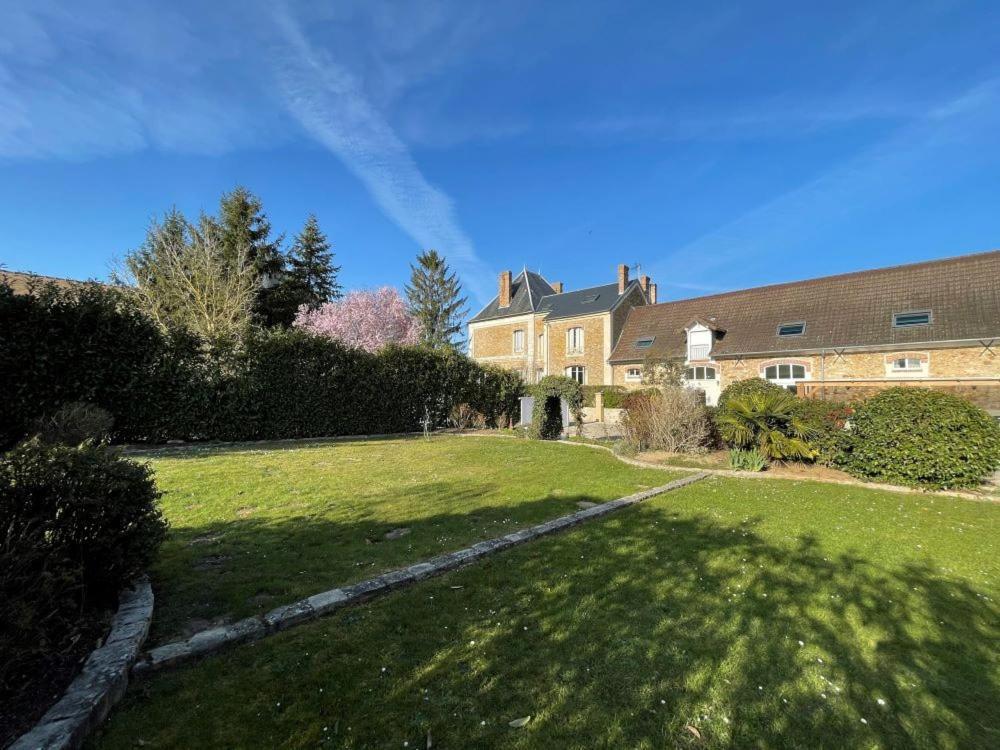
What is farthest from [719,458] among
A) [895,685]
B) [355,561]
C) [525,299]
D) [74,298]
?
[525,299]

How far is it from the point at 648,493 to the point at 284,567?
15.8ft

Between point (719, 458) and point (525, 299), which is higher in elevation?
point (525, 299)

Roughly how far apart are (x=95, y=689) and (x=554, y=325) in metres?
28.8

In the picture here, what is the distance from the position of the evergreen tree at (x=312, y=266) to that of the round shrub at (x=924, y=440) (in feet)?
85.1

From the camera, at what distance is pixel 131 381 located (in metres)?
10.1

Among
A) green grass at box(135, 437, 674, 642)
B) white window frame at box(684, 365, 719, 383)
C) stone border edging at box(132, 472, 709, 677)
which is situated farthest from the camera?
white window frame at box(684, 365, 719, 383)

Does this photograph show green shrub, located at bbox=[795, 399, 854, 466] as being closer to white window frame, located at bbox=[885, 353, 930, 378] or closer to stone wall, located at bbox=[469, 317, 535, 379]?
white window frame, located at bbox=[885, 353, 930, 378]

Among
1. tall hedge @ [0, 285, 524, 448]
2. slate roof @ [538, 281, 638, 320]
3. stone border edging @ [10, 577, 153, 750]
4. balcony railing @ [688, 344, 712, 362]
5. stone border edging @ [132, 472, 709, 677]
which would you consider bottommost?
stone border edging @ [132, 472, 709, 677]

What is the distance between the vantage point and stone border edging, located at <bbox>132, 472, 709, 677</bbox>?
236cm

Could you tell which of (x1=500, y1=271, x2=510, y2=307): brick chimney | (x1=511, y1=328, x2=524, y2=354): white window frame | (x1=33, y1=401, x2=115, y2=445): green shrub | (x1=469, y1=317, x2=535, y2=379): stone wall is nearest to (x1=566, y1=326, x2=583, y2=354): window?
(x1=469, y1=317, x2=535, y2=379): stone wall

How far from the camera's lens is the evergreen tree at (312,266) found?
26.6 metres

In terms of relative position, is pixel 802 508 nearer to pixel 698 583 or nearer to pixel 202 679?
pixel 698 583

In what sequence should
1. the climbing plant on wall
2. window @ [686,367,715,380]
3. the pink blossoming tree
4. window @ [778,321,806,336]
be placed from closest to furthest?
the climbing plant on wall, window @ [778,321,806,336], window @ [686,367,715,380], the pink blossoming tree

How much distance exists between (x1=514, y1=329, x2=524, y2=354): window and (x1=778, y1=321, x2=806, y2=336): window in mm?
15847
